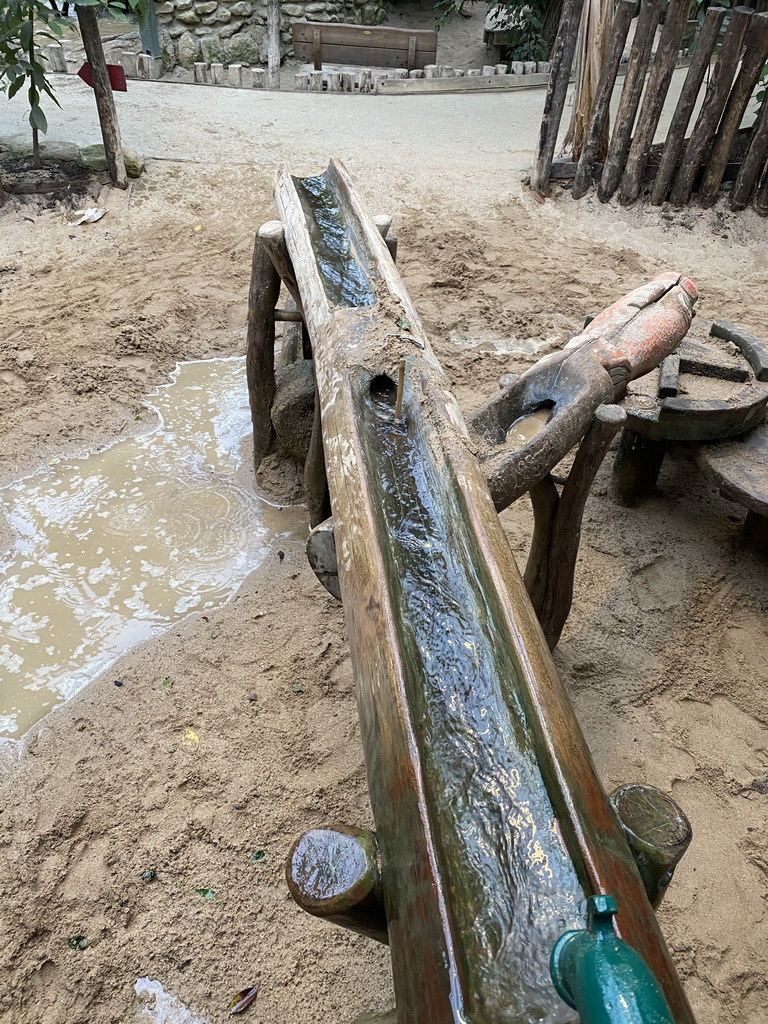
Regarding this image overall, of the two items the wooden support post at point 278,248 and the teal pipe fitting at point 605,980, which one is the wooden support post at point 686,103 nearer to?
the wooden support post at point 278,248

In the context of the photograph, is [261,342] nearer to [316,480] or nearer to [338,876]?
[316,480]

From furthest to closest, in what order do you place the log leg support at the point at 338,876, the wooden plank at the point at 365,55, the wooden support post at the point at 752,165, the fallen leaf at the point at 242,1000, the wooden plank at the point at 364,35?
the wooden plank at the point at 365,55, the wooden plank at the point at 364,35, the wooden support post at the point at 752,165, the fallen leaf at the point at 242,1000, the log leg support at the point at 338,876

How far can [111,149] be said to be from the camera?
19.1ft

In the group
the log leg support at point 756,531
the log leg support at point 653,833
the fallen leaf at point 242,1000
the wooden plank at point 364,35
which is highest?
the wooden plank at point 364,35

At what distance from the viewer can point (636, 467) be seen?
3.37 meters

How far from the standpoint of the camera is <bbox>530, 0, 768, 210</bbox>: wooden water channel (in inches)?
200

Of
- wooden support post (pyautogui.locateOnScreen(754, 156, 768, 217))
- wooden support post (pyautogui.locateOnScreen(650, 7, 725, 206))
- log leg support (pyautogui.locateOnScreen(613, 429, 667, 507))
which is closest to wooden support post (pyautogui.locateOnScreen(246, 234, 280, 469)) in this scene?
log leg support (pyautogui.locateOnScreen(613, 429, 667, 507))

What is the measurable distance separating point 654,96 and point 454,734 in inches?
219

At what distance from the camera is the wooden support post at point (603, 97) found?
5188mm

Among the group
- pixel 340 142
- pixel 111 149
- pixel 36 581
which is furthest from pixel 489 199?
pixel 36 581

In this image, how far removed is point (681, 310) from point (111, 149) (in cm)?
504

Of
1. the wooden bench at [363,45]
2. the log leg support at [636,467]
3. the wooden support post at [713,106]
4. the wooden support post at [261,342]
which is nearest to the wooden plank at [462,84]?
the wooden bench at [363,45]

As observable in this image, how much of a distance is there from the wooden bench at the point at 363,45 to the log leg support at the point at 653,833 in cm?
1021

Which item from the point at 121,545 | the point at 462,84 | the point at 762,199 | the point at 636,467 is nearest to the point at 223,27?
the point at 462,84
